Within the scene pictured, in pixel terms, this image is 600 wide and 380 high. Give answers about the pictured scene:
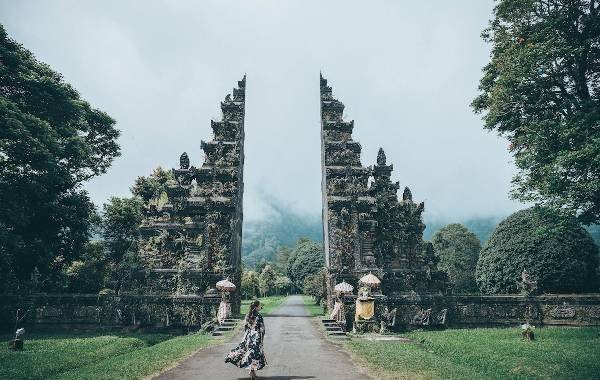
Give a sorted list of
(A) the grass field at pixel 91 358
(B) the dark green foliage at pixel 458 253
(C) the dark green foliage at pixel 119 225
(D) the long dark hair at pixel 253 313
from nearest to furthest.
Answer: (D) the long dark hair at pixel 253 313, (A) the grass field at pixel 91 358, (C) the dark green foliage at pixel 119 225, (B) the dark green foliage at pixel 458 253

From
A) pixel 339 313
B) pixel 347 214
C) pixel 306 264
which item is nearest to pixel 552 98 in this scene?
pixel 347 214

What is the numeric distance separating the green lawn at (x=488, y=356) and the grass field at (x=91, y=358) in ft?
21.9

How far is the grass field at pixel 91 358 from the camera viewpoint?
35.8ft

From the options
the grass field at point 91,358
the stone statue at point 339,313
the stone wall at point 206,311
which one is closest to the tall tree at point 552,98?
the stone wall at point 206,311

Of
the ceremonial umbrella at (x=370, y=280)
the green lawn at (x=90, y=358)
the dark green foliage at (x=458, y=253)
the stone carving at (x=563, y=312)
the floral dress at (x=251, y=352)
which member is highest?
the dark green foliage at (x=458, y=253)

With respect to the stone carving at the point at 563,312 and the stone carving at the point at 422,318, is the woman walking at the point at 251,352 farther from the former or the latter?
the stone carving at the point at 563,312

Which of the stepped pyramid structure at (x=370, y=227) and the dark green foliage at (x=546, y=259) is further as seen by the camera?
the stepped pyramid structure at (x=370, y=227)

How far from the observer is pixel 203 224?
86.6 ft

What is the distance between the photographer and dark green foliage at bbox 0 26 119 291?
66.5ft

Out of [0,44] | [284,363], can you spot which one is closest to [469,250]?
[284,363]

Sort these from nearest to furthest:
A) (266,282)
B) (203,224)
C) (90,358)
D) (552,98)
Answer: (90,358) < (552,98) < (203,224) < (266,282)

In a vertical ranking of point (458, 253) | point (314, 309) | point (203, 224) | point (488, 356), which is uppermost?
point (203, 224)

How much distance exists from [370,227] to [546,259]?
11367 mm

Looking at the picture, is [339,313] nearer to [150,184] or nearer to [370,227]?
[370,227]
